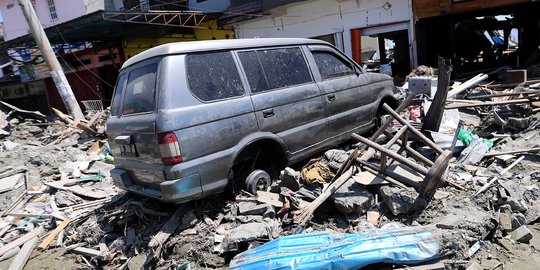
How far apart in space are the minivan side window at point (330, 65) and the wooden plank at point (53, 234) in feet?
13.8

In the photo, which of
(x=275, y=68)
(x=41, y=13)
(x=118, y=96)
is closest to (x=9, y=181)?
(x=118, y=96)

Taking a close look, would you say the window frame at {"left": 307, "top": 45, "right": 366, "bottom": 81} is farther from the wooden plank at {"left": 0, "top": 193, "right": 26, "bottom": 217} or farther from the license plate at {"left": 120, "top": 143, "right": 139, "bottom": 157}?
the wooden plank at {"left": 0, "top": 193, "right": 26, "bottom": 217}

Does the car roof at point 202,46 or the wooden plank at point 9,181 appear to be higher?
the car roof at point 202,46

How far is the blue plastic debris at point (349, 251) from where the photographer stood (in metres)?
2.78

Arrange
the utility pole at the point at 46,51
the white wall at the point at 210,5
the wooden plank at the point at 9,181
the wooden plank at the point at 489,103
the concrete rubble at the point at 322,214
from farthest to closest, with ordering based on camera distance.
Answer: the white wall at the point at 210,5 < the utility pole at the point at 46,51 < the wooden plank at the point at 9,181 < the wooden plank at the point at 489,103 < the concrete rubble at the point at 322,214

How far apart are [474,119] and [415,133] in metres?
3.37

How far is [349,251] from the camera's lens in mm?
2848

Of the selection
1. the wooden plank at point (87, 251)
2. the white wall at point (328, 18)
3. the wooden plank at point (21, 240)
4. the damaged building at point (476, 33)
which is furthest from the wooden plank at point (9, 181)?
the damaged building at point (476, 33)

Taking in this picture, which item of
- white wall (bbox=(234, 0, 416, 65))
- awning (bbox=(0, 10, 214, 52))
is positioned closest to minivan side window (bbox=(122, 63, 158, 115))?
awning (bbox=(0, 10, 214, 52))

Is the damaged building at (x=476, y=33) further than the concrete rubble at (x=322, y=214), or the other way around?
the damaged building at (x=476, y=33)

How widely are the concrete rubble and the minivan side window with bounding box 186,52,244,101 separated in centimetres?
122

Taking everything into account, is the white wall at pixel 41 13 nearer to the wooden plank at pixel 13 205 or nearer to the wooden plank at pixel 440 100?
the wooden plank at pixel 13 205

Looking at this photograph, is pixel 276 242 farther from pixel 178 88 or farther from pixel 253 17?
pixel 253 17

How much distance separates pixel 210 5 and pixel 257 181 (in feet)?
46.1
